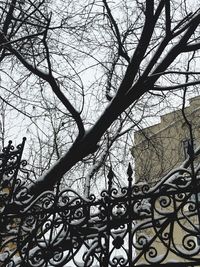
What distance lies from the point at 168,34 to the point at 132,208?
12.0ft

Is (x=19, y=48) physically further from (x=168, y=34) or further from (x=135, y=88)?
(x=168, y=34)

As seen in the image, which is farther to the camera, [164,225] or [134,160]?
[134,160]

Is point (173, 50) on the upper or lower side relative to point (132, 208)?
upper

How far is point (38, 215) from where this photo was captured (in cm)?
364

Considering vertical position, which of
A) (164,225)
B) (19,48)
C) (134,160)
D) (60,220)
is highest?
(19,48)

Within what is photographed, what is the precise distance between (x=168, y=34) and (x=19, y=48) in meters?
2.77

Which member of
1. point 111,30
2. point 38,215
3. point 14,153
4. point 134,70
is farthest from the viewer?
point 111,30

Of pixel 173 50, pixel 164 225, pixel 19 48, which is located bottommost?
pixel 164 225

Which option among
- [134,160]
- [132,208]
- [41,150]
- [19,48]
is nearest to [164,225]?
[132,208]

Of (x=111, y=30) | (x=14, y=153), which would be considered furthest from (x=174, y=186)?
(x=111, y=30)

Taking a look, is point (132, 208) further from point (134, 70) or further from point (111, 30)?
point (111, 30)

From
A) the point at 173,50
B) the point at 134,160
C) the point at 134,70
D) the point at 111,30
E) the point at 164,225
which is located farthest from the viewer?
the point at 134,160

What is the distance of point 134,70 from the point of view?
564cm

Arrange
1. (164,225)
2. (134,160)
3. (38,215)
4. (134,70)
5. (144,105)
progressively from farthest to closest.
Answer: (134,160)
(144,105)
(134,70)
(38,215)
(164,225)
